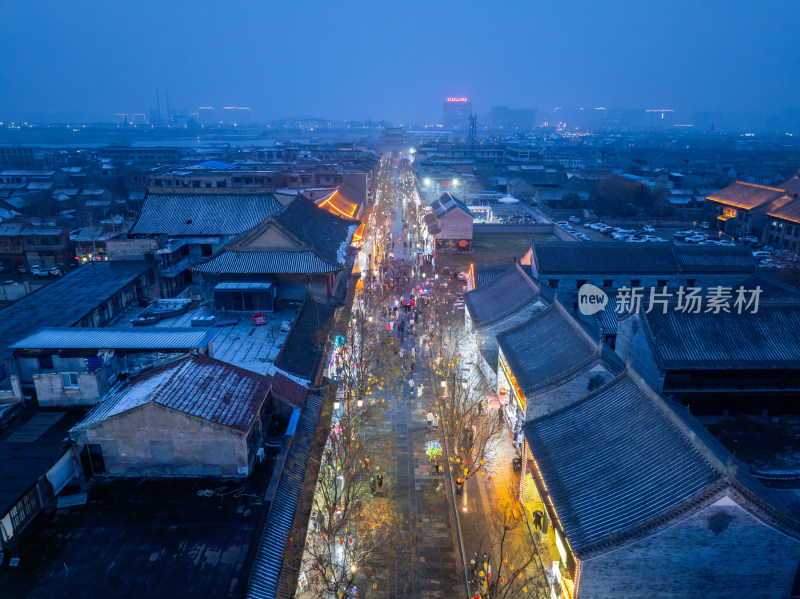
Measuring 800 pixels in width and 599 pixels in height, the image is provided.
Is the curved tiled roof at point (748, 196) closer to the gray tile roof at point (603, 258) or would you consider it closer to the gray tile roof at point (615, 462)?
the gray tile roof at point (603, 258)

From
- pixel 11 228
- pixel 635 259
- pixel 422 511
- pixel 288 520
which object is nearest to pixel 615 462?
pixel 422 511

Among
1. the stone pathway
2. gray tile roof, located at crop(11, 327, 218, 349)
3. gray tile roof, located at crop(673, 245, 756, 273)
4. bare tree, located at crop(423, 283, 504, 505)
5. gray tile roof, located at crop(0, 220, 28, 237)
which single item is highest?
gray tile roof, located at crop(11, 327, 218, 349)

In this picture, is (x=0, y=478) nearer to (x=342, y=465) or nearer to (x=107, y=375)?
(x=107, y=375)

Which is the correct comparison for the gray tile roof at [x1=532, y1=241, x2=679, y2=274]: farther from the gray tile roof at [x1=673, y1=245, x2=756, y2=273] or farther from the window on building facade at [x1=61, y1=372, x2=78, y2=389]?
the window on building facade at [x1=61, y1=372, x2=78, y2=389]

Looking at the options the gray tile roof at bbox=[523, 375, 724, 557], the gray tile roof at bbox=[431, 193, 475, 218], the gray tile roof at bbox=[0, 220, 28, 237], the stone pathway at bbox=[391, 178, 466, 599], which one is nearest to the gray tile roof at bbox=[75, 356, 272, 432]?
the stone pathway at bbox=[391, 178, 466, 599]

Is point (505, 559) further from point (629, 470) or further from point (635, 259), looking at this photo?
point (635, 259)
